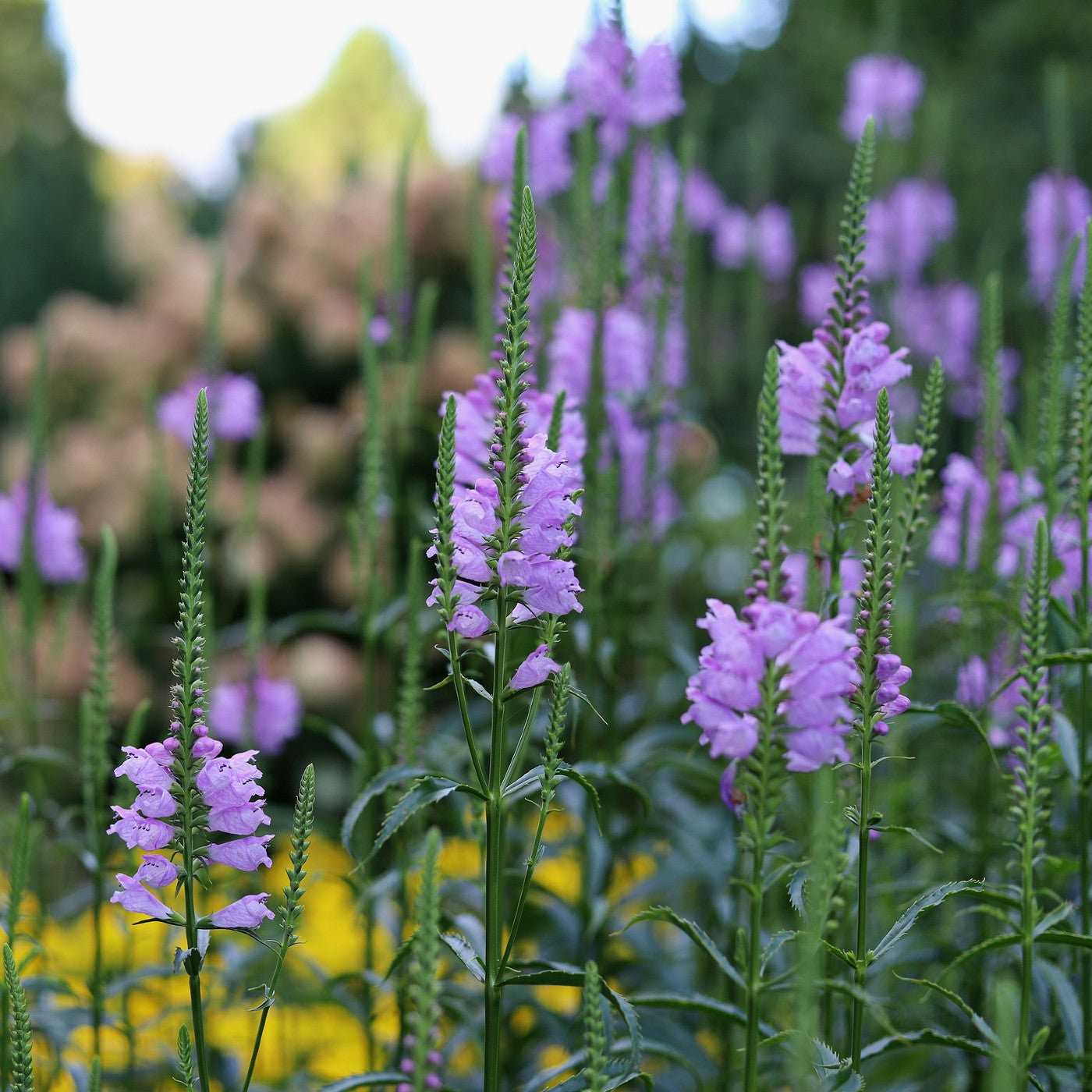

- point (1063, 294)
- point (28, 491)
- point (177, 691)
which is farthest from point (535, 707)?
point (28, 491)

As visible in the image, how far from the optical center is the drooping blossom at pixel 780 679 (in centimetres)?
120

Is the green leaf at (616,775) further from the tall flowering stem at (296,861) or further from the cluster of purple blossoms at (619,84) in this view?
the cluster of purple blossoms at (619,84)

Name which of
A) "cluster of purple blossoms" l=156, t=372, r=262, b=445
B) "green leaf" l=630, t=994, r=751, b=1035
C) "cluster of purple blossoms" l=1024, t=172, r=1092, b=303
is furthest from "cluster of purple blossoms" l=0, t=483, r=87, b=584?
"cluster of purple blossoms" l=1024, t=172, r=1092, b=303

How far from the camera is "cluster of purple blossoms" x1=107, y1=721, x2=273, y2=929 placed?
4.41 feet

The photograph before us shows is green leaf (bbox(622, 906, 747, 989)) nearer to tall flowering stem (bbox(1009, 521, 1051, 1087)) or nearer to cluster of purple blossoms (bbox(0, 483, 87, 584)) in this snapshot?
tall flowering stem (bbox(1009, 521, 1051, 1087))

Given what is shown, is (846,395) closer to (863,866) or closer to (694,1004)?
(863,866)

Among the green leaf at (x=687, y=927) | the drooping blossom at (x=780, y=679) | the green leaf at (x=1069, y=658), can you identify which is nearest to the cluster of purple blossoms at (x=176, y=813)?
the green leaf at (x=687, y=927)

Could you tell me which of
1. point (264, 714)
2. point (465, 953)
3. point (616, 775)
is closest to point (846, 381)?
point (616, 775)

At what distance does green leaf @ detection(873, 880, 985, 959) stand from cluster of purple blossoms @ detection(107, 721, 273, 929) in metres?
0.79

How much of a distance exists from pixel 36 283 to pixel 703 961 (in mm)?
12818

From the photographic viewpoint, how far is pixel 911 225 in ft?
17.5

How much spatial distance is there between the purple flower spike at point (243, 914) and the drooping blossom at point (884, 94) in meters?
3.92

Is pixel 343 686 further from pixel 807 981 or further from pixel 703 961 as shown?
pixel 807 981

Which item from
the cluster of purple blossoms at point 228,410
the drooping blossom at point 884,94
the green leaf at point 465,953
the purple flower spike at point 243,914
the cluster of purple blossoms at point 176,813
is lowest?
the green leaf at point 465,953
